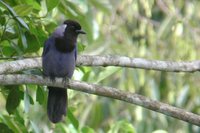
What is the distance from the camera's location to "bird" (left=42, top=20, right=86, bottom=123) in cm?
477

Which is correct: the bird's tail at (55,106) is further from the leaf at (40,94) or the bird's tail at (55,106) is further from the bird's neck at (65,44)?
the bird's neck at (65,44)

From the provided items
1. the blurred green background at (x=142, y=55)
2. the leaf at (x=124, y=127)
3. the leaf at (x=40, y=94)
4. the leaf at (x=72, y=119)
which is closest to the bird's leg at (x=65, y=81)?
the leaf at (x=40, y=94)

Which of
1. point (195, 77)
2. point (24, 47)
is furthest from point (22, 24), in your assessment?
point (195, 77)

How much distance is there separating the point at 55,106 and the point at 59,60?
0.38 meters

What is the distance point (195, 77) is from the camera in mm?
8477

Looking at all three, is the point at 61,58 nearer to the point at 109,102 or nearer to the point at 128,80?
the point at 128,80

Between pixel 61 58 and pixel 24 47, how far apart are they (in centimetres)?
71

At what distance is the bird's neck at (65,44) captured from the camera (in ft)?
16.3

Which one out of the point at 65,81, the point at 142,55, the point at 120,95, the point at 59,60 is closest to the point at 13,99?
the point at 65,81

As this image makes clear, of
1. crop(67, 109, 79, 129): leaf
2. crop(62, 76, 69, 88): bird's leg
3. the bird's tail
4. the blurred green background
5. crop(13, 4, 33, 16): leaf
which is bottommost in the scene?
the blurred green background

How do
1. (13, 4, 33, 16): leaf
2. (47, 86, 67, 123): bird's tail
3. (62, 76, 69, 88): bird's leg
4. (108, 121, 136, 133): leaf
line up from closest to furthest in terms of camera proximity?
1. (13, 4, 33, 16): leaf
2. (62, 76, 69, 88): bird's leg
3. (47, 86, 67, 123): bird's tail
4. (108, 121, 136, 133): leaf

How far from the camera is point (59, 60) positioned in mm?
4988

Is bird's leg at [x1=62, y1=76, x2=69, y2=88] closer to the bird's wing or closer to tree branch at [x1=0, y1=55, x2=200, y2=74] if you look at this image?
tree branch at [x1=0, y1=55, x2=200, y2=74]

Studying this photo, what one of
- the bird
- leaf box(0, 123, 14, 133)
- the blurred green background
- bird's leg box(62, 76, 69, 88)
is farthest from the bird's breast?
the blurred green background
